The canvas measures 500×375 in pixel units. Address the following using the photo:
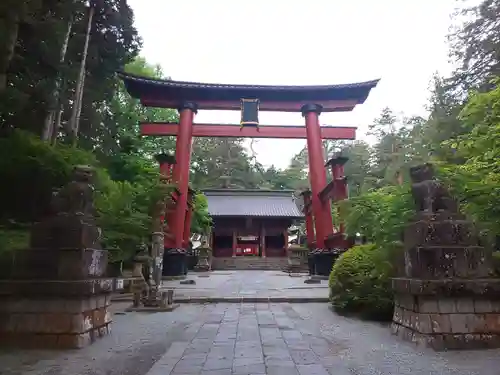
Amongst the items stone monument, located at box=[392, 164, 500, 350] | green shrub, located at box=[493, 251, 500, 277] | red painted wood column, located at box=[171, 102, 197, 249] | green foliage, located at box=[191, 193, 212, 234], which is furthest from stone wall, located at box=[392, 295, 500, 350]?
green foliage, located at box=[191, 193, 212, 234]

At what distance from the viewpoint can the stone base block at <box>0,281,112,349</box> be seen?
4.62 metres

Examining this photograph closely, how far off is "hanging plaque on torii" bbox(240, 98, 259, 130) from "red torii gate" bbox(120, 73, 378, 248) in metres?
0.05

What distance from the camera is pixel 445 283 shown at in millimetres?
4523

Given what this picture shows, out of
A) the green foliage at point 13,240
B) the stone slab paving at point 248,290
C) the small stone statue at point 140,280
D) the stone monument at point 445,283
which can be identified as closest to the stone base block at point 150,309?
the small stone statue at point 140,280

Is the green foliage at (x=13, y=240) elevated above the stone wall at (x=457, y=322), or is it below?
above

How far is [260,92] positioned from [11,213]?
12522 mm

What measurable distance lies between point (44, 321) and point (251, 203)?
30145mm

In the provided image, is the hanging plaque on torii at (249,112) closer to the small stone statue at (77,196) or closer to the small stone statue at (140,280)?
the small stone statue at (140,280)

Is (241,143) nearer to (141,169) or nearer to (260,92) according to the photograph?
(260,92)

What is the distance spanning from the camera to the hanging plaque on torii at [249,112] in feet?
58.4

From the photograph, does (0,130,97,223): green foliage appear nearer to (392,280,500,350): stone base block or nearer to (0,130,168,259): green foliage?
(0,130,168,259): green foliage

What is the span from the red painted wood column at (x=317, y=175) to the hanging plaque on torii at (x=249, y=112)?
2.32 metres

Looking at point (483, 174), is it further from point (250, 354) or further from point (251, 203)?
point (251, 203)

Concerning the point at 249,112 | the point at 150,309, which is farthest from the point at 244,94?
the point at 150,309
